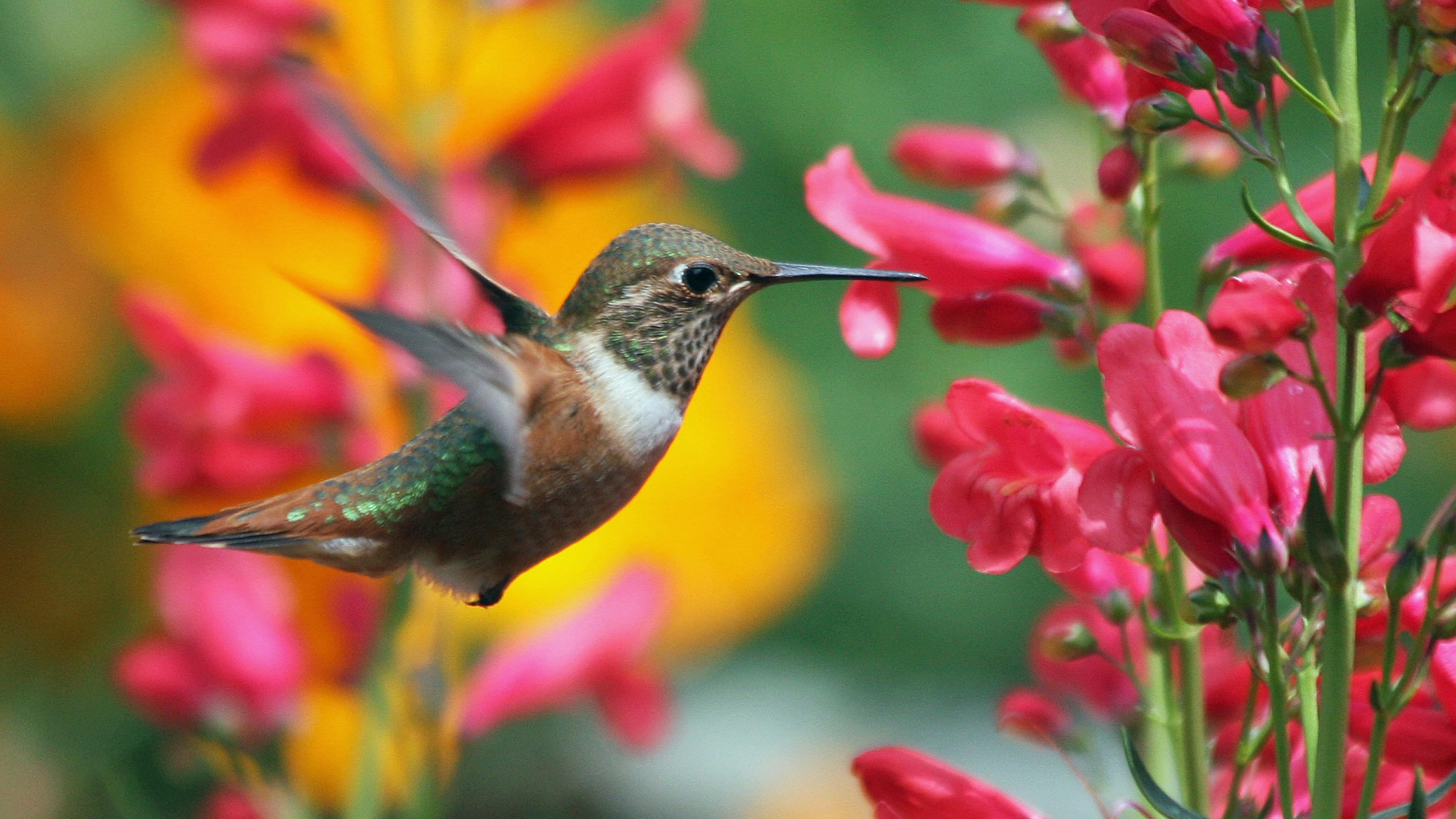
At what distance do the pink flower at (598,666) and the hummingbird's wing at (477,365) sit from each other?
109 centimetres

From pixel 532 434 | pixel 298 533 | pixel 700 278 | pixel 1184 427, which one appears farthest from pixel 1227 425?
pixel 298 533

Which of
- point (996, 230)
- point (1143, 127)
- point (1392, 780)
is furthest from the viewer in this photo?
point (996, 230)

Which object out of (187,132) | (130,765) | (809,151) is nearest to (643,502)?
(809,151)

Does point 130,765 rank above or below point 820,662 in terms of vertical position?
above

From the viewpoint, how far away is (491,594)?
1622 millimetres

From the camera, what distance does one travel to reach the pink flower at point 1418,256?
3.14 feet

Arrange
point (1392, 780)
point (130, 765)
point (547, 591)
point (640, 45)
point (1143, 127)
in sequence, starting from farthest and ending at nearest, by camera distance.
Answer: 1. point (547, 591)
2. point (640, 45)
3. point (130, 765)
4. point (1392, 780)
5. point (1143, 127)

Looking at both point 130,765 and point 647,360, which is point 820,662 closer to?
point 130,765

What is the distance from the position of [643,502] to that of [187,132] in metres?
1.67

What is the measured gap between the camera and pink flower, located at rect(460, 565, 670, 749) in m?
2.44

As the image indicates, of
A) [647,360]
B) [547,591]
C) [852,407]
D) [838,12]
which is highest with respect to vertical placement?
[838,12]

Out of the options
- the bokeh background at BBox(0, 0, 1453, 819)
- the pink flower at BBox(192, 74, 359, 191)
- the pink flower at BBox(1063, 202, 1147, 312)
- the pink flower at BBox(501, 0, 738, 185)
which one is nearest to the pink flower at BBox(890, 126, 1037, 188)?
the pink flower at BBox(1063, 202, 1147, 312)

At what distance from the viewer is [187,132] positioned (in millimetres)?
4340

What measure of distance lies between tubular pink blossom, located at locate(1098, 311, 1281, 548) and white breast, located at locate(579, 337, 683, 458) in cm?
49
